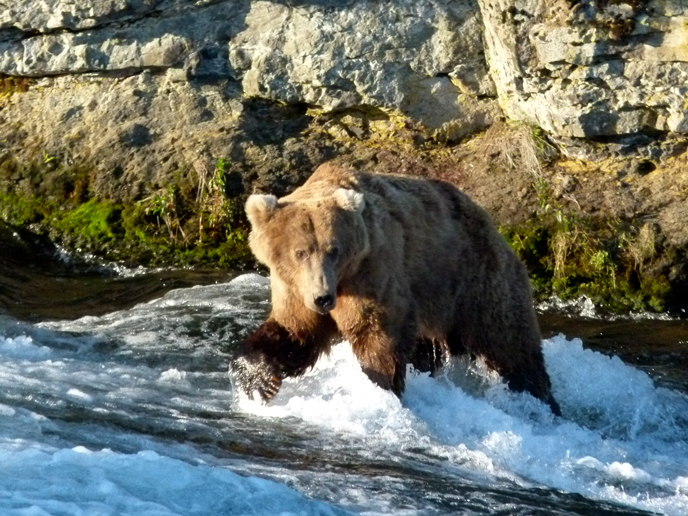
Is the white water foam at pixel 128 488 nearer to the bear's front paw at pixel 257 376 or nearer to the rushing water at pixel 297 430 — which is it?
the rushing water at pixel 297 430

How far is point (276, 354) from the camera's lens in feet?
21.7

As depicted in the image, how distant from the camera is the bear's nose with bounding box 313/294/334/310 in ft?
19.8

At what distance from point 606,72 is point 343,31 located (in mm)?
2558

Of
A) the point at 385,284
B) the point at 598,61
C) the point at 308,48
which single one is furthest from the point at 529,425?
the point at 308,48

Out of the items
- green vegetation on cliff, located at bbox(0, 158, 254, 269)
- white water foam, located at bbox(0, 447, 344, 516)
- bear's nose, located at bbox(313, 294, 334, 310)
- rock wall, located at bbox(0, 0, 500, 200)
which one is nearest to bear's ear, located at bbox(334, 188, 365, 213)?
bear's nose, located at bbox(313, 294, 334, 310)

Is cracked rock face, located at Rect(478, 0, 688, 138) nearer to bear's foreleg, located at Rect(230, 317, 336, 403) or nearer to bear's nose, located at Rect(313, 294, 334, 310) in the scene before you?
bear's foreleg, located at Rect(230, 317, 336, 403)

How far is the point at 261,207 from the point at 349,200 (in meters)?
0.47

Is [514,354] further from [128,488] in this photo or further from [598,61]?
[598,61]

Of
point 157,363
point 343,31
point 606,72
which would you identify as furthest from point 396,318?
point 343,31

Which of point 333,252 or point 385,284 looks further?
point 385,284

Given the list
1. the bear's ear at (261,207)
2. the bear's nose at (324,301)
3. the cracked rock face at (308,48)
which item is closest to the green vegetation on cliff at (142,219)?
the cracked rock face at (308,48)

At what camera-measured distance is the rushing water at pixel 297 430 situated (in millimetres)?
4859

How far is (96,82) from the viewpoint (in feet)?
38.9

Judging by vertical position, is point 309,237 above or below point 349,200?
below
